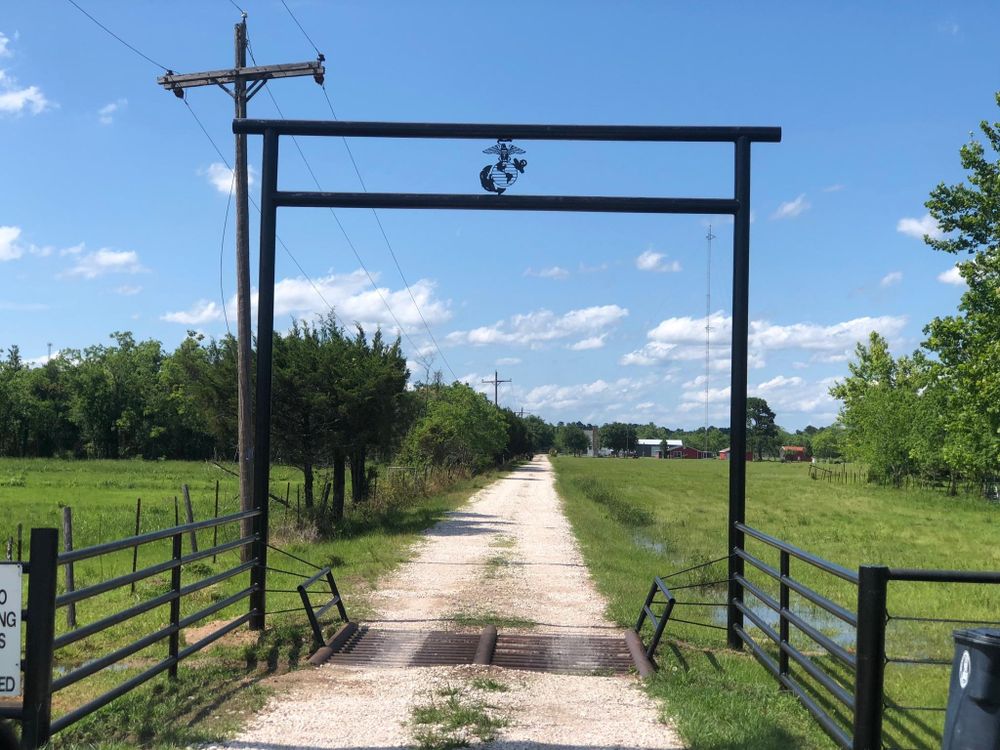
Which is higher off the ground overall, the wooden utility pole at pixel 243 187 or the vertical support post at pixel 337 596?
the wooden utility pole at pixel 243 187

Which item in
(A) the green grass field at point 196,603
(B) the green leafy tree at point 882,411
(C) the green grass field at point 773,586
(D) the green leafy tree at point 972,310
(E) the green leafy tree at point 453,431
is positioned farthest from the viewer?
(B) the green leafy tree at point 882,411

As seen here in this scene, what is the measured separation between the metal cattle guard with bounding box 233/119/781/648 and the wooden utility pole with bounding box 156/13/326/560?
6177 millimetres

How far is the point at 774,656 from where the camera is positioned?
871 cm

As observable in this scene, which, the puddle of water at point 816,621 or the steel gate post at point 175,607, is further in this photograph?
the puddle of water at point 816,621

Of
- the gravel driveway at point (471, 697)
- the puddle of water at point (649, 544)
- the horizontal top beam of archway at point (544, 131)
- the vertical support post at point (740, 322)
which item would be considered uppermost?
the horizontal top beam of archway at point (544, 131)

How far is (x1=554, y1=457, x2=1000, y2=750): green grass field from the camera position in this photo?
6.22m

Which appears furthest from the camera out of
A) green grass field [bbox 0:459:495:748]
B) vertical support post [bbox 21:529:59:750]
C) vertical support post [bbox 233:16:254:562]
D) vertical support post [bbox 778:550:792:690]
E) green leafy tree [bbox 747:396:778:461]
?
green leafy tree [bbox 747:396:778:461]

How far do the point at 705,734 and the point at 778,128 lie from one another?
574 cm

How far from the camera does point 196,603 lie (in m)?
11.9

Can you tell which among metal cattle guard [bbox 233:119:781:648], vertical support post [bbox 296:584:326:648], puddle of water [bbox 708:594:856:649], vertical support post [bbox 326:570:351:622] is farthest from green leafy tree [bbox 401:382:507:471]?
vertical support post [bbox 296:584:326:648]

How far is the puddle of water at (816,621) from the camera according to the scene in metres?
11.2

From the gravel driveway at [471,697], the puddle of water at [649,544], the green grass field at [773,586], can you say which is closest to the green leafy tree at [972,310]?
the green grass field at [773,586]

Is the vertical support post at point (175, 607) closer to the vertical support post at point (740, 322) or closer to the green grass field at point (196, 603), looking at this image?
the green grass field at point (196, 603)

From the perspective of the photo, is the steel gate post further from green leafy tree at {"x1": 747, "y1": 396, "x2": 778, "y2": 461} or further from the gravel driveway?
green leafy tree at {"x1": 747, "y1": 396, "x2": 778, "y2": 461}
